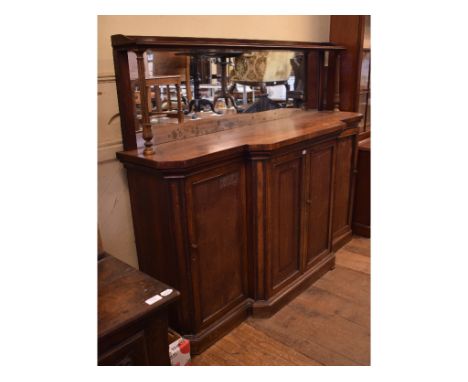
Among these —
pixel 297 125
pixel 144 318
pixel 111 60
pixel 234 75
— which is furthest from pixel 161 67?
pixel 144 318

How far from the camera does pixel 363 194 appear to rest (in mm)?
3125

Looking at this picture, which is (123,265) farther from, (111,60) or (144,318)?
(111,60)

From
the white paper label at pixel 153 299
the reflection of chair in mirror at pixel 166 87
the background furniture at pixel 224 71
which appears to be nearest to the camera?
the white paper label at pixel 153 299

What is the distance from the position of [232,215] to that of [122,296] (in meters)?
0.75

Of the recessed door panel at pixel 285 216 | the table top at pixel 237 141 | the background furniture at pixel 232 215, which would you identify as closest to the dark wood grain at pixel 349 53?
the table top at pixel 237 141

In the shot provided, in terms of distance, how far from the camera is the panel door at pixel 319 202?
2.29 meters

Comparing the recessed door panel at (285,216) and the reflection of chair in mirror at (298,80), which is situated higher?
the reflection of chair in mirror at (298,80)

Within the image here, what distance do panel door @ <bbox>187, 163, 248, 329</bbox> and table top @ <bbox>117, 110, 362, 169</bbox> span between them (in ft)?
0.32

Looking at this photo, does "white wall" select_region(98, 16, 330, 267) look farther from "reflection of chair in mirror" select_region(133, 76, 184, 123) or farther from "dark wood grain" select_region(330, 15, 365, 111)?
"dark wood grain" select_region(330, 15, 365, 111)

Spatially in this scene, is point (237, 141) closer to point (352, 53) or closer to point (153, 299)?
point (153, 299)

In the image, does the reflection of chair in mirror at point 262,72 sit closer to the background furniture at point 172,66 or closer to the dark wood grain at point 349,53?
the background furniture at point 172,66

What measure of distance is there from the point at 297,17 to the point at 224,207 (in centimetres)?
168

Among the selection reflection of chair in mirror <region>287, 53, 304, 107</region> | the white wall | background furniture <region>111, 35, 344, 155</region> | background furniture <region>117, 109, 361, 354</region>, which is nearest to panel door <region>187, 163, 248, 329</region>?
background furniture <region>117, 109, 361, 354</region>

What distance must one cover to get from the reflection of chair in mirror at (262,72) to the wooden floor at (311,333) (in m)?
1.29
